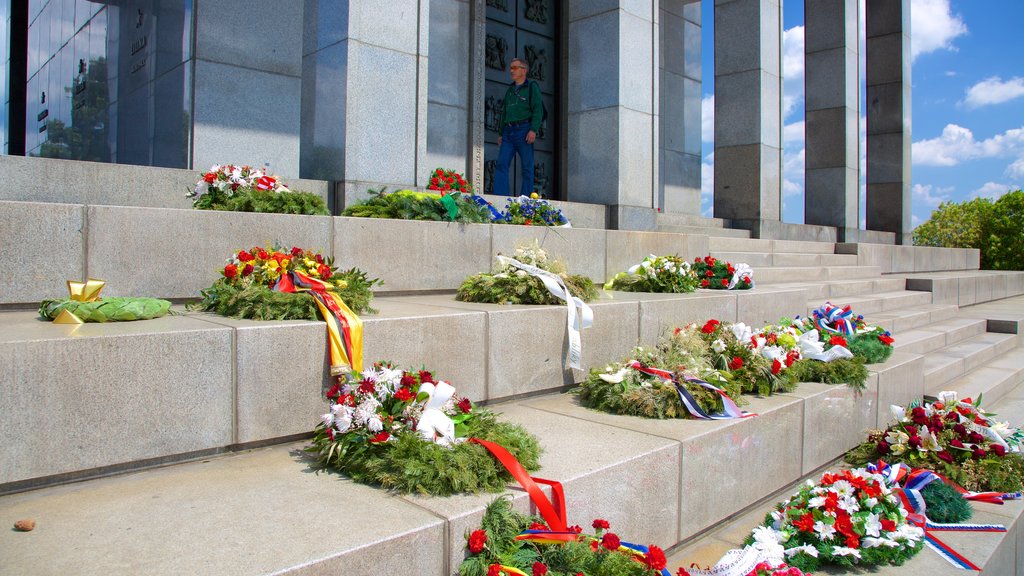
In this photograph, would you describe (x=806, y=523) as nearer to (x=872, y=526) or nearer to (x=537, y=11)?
(x=872, y=526)

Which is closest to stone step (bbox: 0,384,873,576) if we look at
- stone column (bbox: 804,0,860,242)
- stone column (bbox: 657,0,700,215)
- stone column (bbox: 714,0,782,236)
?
stone column (bbox: 714,0,782,236)

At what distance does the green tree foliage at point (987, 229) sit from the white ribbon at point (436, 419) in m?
27.1

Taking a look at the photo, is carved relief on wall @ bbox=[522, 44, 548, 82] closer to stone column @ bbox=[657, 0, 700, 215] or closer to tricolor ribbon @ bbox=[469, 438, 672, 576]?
stone column @ bbox=[657, 0, 700, 215]

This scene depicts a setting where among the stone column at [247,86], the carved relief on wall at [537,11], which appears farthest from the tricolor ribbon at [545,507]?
the carved relief on wall at [537,11]

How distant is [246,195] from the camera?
584 cm

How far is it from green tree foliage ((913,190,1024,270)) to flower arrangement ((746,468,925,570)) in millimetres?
25277

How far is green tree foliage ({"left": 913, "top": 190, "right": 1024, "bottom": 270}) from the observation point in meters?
25.6

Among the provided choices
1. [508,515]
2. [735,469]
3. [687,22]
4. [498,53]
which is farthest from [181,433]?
[687,22]

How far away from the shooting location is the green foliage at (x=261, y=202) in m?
5.83

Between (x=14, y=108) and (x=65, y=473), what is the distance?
15292 mm

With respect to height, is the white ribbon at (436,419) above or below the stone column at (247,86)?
below

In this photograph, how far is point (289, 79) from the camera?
877cm

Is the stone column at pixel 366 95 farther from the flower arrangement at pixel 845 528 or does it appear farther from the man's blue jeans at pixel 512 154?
the flower arrangement at pixel 845 528

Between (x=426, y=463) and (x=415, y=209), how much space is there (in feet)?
13.2
